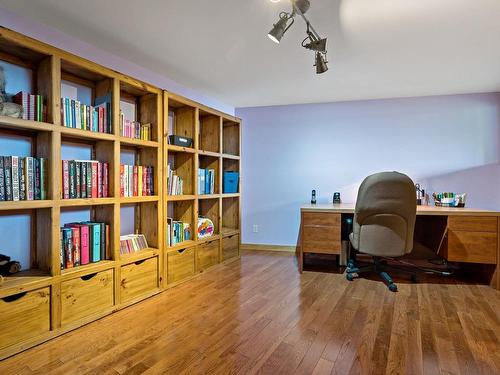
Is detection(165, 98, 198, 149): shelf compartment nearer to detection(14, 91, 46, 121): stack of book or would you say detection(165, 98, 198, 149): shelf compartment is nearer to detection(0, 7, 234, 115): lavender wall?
detection(0, 7, 234, 115): lavender wall

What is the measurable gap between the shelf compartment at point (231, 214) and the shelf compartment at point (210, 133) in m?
0.76

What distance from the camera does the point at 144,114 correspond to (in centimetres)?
287

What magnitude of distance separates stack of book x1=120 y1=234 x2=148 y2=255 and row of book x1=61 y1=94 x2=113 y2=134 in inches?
36.7

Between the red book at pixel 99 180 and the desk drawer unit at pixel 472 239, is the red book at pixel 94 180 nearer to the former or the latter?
the red book at pixel 99 180

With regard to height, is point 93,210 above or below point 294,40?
below

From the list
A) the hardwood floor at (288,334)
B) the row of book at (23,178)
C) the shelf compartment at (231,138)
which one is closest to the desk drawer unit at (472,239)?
the hardwood floor at (288,334)

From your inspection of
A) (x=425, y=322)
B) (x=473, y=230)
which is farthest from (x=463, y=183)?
(x=425, y=322)

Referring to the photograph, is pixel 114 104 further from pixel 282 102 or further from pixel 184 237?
pixel 282 102

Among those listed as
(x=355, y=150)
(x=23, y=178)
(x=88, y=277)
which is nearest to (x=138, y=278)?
(x=88, y=277)

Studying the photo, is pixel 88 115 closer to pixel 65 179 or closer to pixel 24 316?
pixel 65 179

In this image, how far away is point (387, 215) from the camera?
9.14 ft

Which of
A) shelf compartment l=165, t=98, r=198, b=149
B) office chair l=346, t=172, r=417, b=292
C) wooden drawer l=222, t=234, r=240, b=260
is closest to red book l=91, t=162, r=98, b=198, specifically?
shelf compartment l=165, t=98, r=198, b=149

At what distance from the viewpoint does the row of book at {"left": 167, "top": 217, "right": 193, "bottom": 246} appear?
2.93 m

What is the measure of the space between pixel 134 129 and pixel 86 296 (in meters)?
1.37
